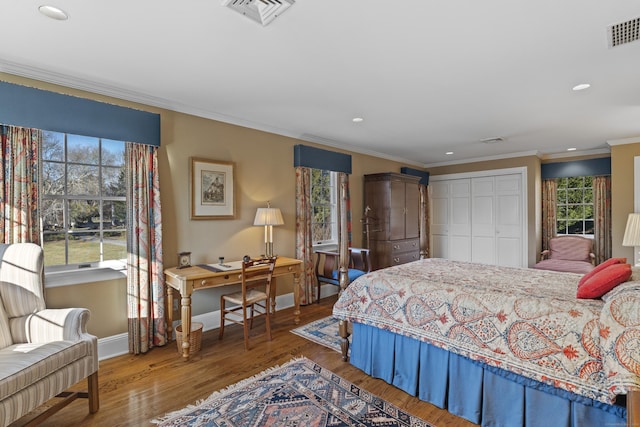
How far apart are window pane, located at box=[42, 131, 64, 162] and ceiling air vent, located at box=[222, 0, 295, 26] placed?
2.12 m

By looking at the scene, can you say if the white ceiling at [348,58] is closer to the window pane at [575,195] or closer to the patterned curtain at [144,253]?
the patterned curtain at [144,253]

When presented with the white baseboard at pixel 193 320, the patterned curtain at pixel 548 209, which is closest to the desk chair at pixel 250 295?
the white baseboard at pixel 193 320

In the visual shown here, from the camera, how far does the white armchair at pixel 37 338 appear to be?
1.80 metres

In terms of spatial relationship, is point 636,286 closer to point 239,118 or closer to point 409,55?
point 409,55

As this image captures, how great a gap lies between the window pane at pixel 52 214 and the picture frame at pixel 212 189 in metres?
1.14

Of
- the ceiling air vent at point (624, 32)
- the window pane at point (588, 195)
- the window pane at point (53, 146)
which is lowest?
the window pane at point (588, 195)

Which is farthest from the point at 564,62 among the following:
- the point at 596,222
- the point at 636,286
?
the point at 596,222

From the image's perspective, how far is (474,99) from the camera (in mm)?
3205

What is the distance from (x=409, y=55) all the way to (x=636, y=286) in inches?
79.0

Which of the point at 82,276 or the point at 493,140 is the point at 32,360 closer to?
the point at 82,276

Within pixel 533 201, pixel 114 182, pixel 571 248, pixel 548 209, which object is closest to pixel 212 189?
pixel 114 182

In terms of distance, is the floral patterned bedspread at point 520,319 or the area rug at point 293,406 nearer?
the floral patterned bedspread at point 520,319

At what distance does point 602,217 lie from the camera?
5.45 meters

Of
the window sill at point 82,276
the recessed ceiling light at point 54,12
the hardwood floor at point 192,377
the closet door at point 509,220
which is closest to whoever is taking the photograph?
the recessed ceiling light at point 54,12
